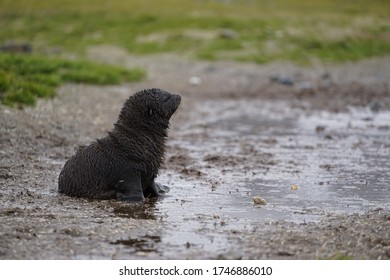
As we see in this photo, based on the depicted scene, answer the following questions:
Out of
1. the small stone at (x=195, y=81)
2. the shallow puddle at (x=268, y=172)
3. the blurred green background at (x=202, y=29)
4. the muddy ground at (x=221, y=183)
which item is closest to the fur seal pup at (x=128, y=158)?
the muddy ground at (x=221, y=183)

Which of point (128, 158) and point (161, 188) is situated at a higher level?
point (128, 158)

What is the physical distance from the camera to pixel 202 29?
44.1m

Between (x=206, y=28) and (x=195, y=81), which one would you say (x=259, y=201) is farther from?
(x=206, y=28)

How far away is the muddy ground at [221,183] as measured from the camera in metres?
8.13

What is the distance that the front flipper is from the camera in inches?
415

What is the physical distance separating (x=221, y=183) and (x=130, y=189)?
216cm

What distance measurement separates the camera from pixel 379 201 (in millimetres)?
11000

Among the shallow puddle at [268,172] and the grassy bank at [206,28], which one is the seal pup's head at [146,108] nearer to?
the shallow puddle at [268,172]

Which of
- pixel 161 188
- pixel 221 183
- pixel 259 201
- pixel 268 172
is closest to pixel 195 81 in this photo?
pixel 268 172

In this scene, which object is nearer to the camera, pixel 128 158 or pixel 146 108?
pixel 128 158

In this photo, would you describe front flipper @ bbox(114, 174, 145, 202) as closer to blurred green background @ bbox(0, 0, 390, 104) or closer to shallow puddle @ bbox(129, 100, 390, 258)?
shallow puddle @ bbox(129, 100, 390, 258)

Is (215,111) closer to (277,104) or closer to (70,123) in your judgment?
(277,104)

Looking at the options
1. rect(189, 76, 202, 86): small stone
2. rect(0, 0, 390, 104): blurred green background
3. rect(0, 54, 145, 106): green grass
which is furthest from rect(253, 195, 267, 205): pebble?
rect(189, 76, 202, 86): small stone
